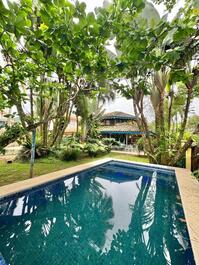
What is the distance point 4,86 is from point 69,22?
11.7 ft

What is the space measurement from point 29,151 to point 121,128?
17.4 meters

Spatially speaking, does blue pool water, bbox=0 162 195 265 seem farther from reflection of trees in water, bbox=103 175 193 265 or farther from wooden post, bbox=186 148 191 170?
wooden post, bbox=186 148 191 170

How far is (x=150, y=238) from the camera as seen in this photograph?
13.8 feet

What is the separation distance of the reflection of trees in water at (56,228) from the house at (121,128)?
19.9 metres

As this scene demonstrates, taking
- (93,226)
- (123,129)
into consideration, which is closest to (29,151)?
(93,226)

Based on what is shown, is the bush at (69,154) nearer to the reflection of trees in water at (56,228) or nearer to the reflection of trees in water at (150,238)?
the reflection of trees in water at (56,228)

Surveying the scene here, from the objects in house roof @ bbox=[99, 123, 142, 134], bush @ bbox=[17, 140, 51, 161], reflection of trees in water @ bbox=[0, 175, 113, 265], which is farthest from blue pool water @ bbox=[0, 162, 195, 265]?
house roof @ bbox=[99, 123, 142, 134]

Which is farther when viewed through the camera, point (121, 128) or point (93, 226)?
point (121, 128)

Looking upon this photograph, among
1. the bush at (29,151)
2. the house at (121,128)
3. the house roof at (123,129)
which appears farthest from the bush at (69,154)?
the house at (121,128)

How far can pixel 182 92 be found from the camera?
12.5 metres

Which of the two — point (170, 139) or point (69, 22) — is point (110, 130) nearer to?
point (170, 139)

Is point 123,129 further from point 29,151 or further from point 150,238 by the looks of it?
point 150,238

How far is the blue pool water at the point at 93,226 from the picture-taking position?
11.3ft

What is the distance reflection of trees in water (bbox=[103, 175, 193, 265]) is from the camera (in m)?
3.45
